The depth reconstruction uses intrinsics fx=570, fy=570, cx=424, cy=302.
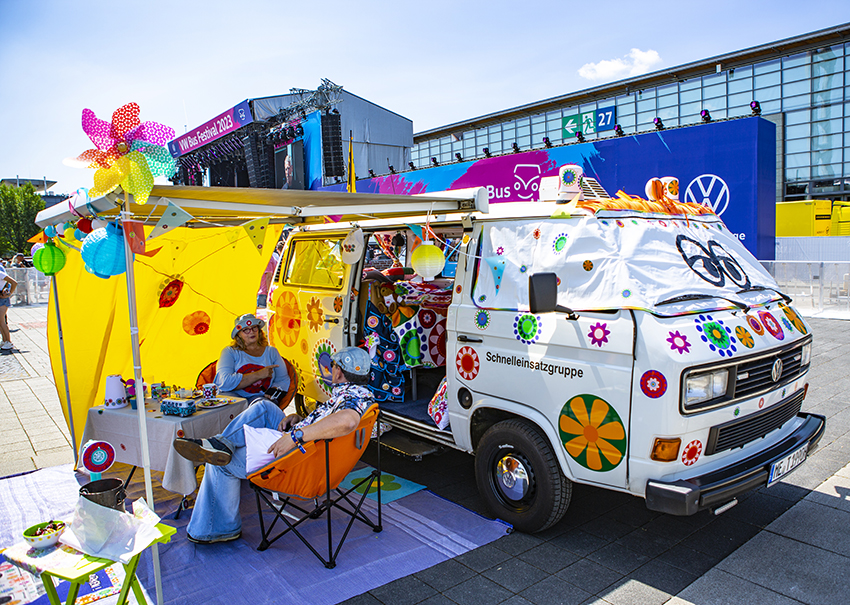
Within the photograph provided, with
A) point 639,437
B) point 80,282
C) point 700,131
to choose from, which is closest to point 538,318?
point 639,437

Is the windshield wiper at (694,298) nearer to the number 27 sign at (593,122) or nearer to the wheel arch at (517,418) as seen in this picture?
the wheel arch at (517,418)

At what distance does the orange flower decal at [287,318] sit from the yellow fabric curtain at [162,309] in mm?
315

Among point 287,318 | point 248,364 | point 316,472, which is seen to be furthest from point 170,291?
point 316,472

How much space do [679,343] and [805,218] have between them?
23.3 m

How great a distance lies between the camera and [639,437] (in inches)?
124

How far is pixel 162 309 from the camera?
5961 mm

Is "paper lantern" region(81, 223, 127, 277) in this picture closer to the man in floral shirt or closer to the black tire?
the man in floral shirt

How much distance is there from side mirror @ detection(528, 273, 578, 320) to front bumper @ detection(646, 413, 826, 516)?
1.12 m

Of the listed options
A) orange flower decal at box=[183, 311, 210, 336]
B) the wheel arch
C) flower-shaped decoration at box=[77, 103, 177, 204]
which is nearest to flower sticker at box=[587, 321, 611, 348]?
the wheel arch

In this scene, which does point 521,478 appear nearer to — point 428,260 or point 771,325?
point 428,260

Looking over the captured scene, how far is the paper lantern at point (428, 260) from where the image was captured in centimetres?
436

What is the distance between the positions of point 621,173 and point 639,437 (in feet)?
34.9

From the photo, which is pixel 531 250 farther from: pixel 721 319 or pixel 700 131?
pixel 700 131

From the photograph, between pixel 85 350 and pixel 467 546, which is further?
pixel 85 350
